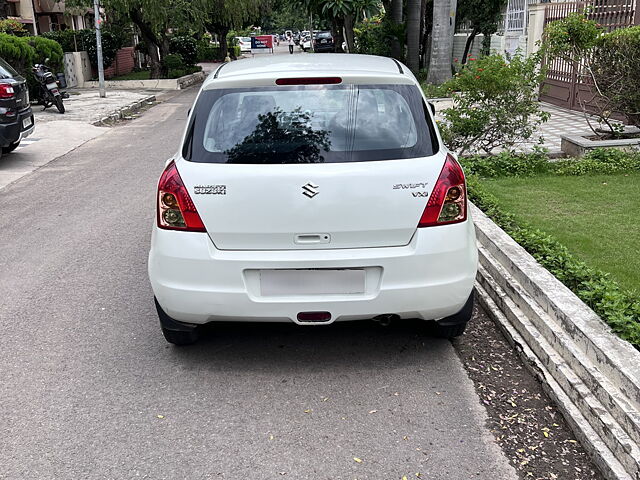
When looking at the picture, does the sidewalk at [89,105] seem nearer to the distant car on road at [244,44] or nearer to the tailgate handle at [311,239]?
the tailgate handle at [311,239]

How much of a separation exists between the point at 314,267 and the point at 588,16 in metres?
13.1

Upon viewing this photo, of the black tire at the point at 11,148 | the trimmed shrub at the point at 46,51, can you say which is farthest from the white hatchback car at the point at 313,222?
the trimmed shrub at the point at 46,51

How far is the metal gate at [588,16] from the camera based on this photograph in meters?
13.4

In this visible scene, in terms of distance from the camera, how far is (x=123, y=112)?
1917 centimetres

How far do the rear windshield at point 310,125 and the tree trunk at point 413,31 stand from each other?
71.9 ft

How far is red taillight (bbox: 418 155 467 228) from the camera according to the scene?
3.99m

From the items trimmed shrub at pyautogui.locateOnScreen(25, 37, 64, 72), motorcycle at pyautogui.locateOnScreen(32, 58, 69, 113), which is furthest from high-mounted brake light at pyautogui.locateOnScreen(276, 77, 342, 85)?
trimmed shrub at pyautogui.locateOnScreen(25, 37, 64, 72)

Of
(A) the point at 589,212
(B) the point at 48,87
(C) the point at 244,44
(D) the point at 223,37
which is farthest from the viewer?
(C) the point at 244,44

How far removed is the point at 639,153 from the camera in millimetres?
9359

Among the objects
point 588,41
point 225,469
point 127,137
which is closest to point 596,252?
point 225,469

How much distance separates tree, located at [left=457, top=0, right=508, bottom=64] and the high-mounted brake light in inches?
887

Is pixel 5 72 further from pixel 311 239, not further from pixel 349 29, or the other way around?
pixel 349 29

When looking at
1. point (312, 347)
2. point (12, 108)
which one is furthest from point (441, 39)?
point (312, 347)

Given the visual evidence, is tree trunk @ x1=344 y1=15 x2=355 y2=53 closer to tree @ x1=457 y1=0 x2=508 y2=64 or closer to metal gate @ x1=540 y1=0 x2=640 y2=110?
tree @ x1=457 y1=0 x2=508 y2=64
